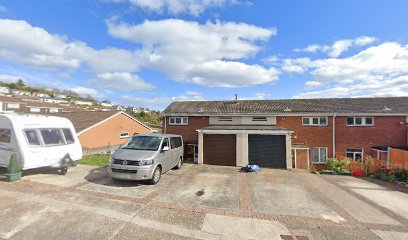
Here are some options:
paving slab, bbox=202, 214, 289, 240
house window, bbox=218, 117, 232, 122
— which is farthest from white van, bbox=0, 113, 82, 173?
house window, bbox=218, 117, 232, 122

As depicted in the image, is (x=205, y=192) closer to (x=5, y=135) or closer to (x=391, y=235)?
(x=391, y=235)

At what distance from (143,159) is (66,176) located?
3.92 meters

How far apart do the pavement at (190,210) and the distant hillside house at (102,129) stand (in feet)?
33.3

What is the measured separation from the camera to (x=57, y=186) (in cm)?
780

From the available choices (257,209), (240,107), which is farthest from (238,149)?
(257,209)

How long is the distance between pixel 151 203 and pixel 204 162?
9.16 m

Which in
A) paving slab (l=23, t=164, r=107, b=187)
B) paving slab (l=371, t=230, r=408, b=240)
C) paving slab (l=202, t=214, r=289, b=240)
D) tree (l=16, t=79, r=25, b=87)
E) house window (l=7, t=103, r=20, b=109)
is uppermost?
tree (l=16, t=79, r=25, b=87)

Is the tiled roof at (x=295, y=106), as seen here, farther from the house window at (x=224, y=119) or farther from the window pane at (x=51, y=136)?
the window pane at (x=51, y=136)

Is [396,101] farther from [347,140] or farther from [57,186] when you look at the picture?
[57,186]

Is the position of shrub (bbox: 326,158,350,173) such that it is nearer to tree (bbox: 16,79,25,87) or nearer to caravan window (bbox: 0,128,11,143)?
caravan window (bbox: 0,128,11,143)

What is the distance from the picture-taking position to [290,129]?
695 inches

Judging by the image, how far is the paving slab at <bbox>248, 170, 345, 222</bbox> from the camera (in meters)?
6.51

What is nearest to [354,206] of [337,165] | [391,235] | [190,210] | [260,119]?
[391,235]

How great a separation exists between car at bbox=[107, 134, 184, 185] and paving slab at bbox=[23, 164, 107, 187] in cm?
165
